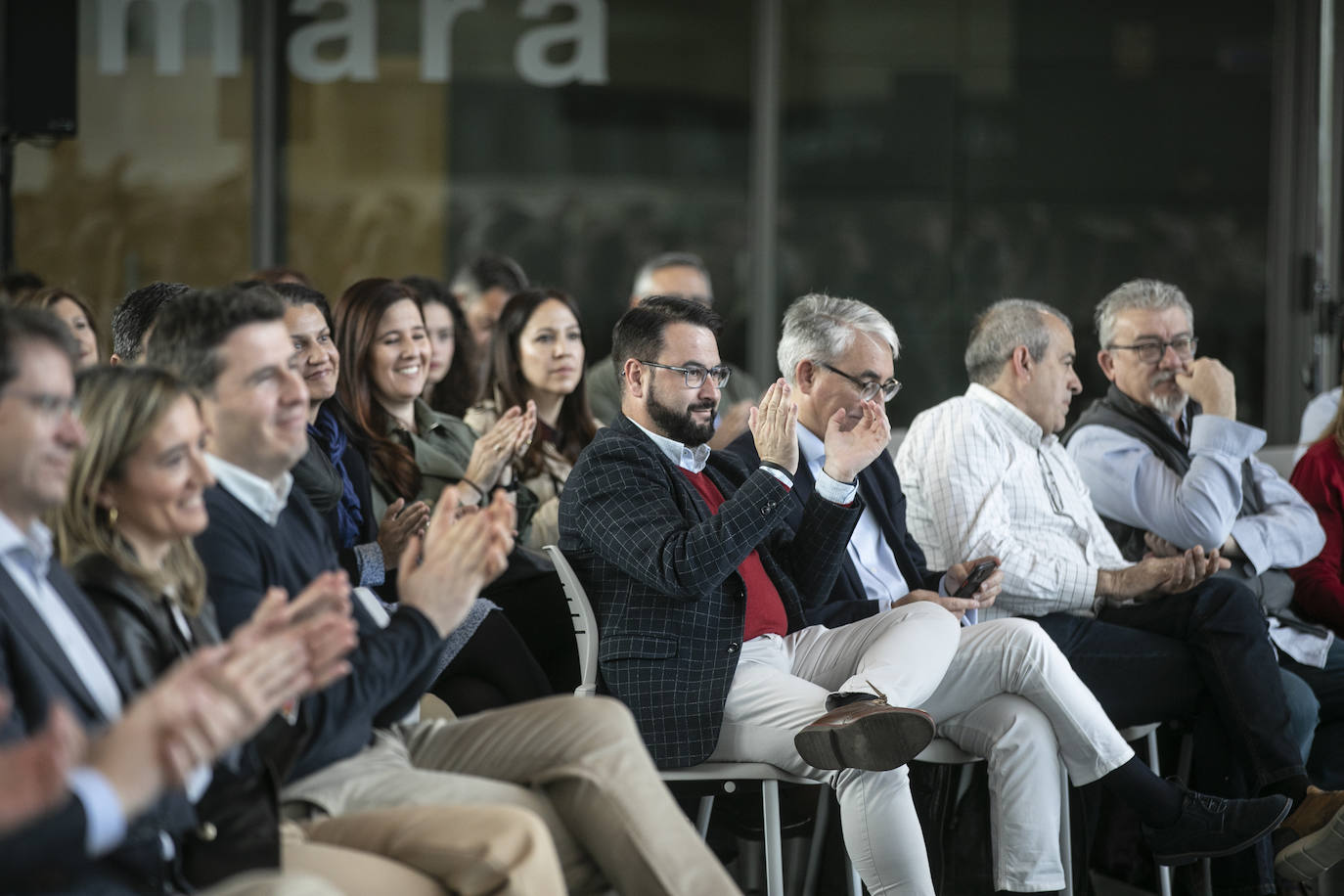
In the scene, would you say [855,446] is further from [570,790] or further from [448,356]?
[448,356]

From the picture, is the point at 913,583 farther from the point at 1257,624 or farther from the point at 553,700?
the point at 553,700

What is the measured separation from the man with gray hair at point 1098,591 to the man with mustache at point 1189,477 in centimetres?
17

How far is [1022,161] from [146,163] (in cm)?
390

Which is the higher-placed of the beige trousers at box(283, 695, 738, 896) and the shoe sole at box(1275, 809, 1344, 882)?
the beige trousers at box(283, 695, 738, 896)

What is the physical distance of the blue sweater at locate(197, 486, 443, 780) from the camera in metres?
2.13

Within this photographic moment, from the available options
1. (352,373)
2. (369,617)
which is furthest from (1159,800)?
(352,373)

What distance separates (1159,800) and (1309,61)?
4.96 metres

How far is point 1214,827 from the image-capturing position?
10.2 feet

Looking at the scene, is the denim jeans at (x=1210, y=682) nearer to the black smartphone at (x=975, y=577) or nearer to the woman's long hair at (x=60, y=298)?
the black smartphone at (x=975, y=577)

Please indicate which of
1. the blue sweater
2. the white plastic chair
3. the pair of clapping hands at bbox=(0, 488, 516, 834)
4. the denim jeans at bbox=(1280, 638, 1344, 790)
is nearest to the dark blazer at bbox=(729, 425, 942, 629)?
the white plastic chair

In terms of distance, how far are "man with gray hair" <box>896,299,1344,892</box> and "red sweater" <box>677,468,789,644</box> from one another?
0.61 metres

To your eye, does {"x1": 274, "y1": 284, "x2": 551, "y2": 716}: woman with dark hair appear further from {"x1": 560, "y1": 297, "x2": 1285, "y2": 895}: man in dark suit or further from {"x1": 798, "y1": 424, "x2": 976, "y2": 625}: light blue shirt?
{"x1": 798, "y1": 424, "x2": 976, "y2": 625}: light blue shirt

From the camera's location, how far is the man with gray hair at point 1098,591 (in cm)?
344

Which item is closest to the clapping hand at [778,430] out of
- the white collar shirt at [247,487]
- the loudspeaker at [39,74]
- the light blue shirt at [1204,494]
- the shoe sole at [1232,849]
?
the white collar shirt at [247,487]
